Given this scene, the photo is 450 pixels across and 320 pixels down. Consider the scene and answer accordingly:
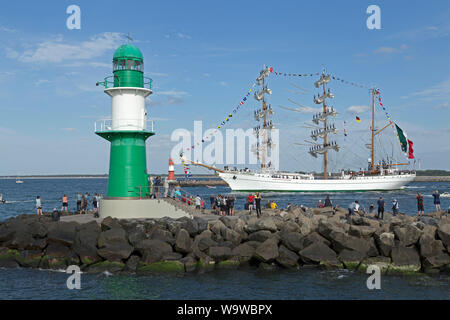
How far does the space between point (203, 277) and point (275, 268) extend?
293 cm

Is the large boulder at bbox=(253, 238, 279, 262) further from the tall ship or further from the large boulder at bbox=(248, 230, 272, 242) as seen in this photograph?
the tall ship

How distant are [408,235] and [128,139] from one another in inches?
515

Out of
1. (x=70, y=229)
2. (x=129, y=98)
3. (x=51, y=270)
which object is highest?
(x=129, y=98)

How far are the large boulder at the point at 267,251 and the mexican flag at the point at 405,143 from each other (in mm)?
57802

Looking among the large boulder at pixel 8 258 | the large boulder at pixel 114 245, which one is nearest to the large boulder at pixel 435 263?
the large boulder at pixel 114 245

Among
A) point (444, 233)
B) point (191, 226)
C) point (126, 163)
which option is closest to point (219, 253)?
point (191, 226)

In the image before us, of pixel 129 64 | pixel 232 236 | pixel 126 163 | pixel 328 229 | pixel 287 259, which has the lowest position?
pixel 287 259

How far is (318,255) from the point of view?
16.1m

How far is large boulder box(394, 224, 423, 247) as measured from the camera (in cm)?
1648

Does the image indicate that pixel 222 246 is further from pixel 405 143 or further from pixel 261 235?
pixel 405 143

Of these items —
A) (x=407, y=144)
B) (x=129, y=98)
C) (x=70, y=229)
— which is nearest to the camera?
(x=70, y=229)
